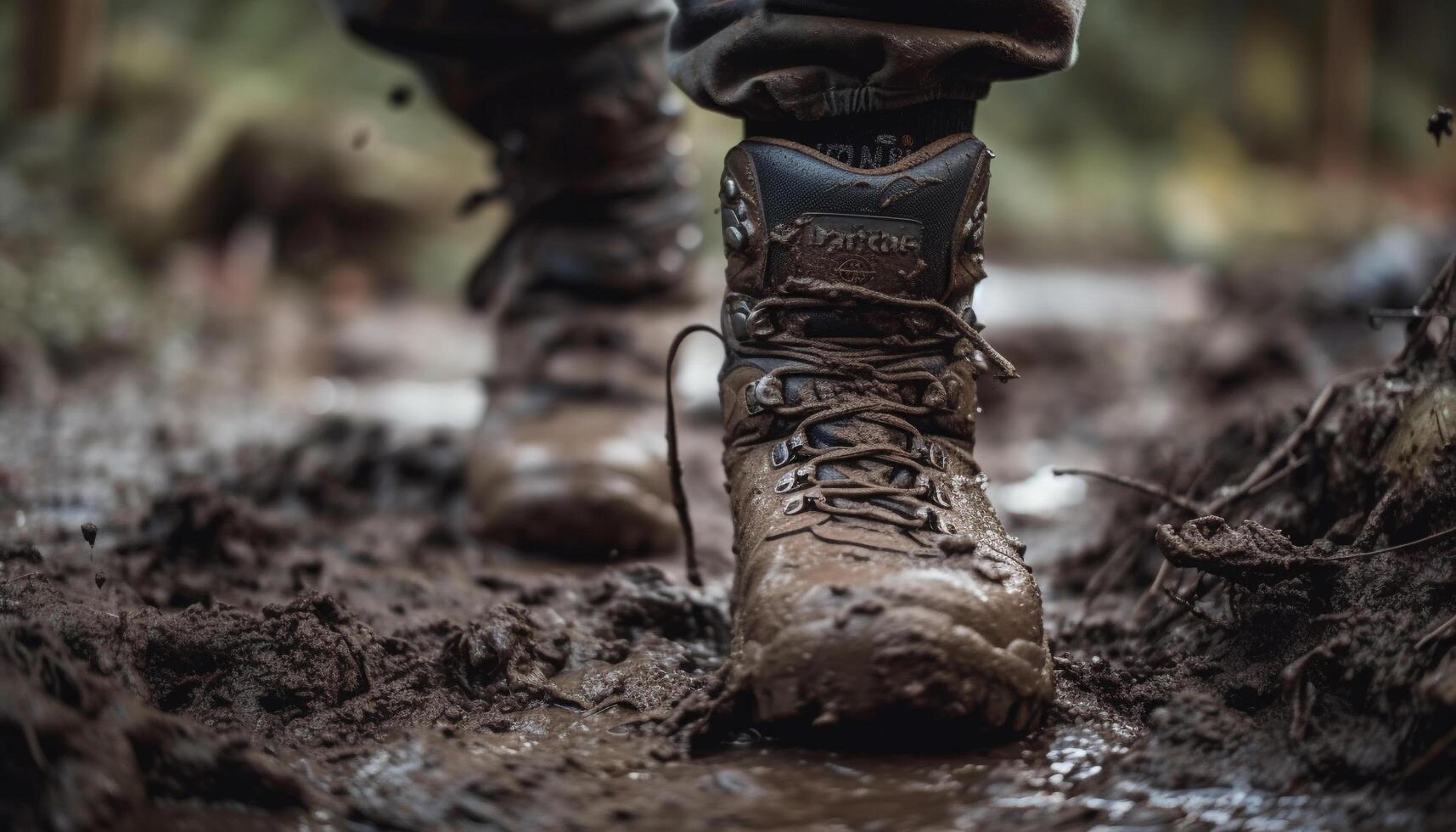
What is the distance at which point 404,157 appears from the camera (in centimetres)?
512

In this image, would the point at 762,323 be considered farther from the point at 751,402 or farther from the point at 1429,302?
the point at 1429,302

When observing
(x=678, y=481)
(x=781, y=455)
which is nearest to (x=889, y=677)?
(x=781, y=455)

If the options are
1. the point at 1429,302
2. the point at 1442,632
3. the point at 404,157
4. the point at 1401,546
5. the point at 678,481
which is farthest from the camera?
the point at 404,157

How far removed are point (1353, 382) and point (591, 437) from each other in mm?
1103

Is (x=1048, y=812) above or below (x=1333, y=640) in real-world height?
below

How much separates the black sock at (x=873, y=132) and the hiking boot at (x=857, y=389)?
4 centimetres

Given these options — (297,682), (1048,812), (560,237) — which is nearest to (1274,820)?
(1048,812)

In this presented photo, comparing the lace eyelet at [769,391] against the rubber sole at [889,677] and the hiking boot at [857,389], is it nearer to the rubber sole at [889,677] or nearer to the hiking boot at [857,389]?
the hiking boot at [857,389]

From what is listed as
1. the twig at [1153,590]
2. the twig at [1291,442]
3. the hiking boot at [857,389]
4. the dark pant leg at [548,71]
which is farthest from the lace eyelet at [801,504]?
the dark pant leg at [548,71]

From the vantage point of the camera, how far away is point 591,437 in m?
1.95

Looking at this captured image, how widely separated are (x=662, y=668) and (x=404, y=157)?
4279 millimetres

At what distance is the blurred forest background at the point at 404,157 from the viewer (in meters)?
4.20

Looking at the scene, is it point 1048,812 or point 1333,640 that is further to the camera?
point 1333,640

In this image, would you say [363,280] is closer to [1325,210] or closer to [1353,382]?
[1353,382]
